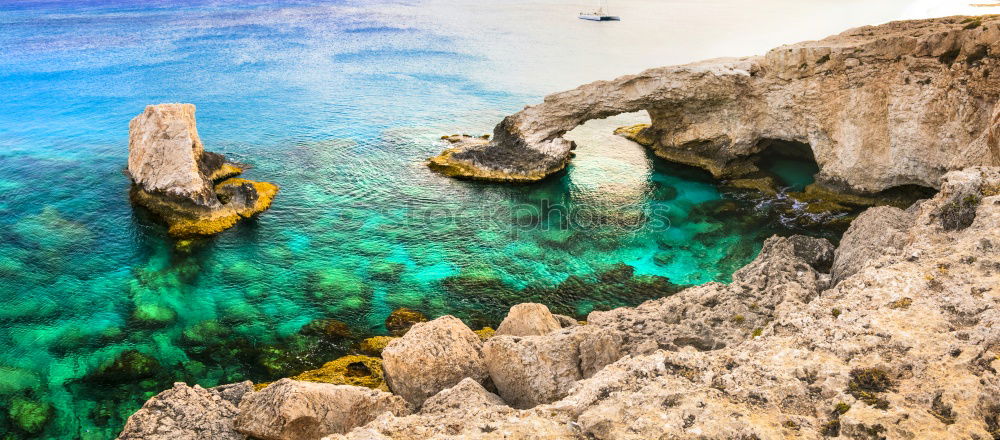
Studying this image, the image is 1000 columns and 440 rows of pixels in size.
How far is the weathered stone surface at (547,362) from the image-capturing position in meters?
14.3

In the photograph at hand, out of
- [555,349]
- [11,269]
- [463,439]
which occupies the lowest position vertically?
[11,269]

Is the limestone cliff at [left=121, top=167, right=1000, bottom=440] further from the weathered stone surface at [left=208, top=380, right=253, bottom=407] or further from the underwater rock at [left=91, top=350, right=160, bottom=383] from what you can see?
the underwater rock at [left=91, top=350, right=160, bottom=383]

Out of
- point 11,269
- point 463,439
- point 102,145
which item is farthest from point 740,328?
point 102,145

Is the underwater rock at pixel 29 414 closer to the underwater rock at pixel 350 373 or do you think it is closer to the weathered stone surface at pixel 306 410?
the underwater rock at pixel 350 373

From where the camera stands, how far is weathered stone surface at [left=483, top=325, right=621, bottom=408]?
14289 mm

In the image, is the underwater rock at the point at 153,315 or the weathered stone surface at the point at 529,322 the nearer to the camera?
the weathered stone surface at the point at 529,322

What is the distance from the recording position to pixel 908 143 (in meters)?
31.9

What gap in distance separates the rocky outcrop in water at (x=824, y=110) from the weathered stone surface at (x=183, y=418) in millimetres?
25338

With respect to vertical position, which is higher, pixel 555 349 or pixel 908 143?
pixel 908 143

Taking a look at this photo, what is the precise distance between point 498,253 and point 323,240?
927cm

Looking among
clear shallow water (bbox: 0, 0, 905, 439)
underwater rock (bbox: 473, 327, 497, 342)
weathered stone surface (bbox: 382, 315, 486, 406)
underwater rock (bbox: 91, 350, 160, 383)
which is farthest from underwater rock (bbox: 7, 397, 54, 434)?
underwater rock (bbox: 473, 327, 497, 342)

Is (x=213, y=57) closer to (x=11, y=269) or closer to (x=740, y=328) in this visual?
(x=11, y=269)

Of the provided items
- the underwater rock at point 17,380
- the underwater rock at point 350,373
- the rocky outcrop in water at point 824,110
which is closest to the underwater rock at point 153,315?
the underwater rock at point 17,380

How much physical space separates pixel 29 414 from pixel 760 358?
21.7m
